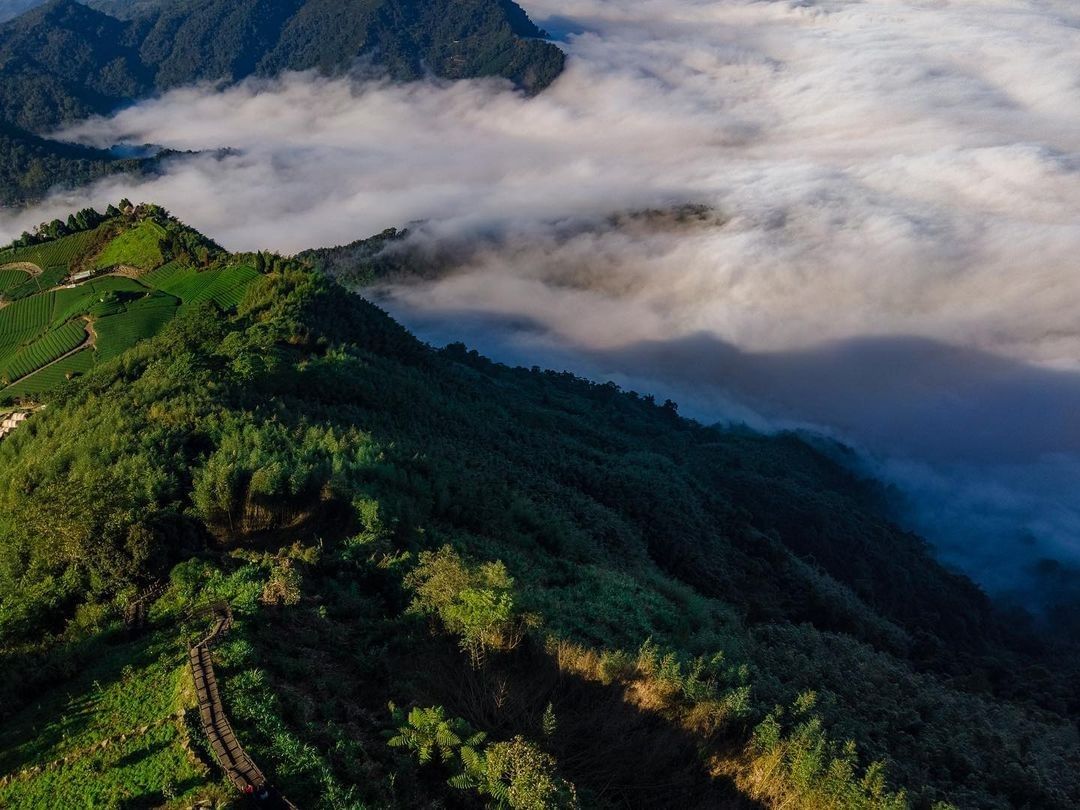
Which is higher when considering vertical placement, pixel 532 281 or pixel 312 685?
pixel 312 685

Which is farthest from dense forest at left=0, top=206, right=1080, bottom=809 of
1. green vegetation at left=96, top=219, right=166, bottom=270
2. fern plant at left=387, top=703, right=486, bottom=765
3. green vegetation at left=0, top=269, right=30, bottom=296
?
green vegetation at left=0, top=269, right=30, bottom=296

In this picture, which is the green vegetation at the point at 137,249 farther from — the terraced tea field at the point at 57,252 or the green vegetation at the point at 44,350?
the green vegetation at the point at 44,350

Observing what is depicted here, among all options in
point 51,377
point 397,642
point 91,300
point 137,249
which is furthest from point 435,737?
point 137,249

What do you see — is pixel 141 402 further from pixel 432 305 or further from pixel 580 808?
pixel 432 305

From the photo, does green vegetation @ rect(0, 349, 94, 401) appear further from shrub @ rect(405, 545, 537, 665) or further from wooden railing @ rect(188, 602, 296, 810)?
wooden railing @ rect(188, 602, 296, 810)

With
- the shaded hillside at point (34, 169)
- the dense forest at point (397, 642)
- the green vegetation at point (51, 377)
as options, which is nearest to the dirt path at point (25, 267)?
the green vegetation at point (51, 377)

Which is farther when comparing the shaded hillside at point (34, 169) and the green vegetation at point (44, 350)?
the shaded hillside at point (34, 169)

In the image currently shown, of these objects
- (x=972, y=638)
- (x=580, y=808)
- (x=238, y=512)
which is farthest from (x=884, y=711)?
(x=972, y=638)

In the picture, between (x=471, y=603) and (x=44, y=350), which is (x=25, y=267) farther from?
(x=471, y=603)
